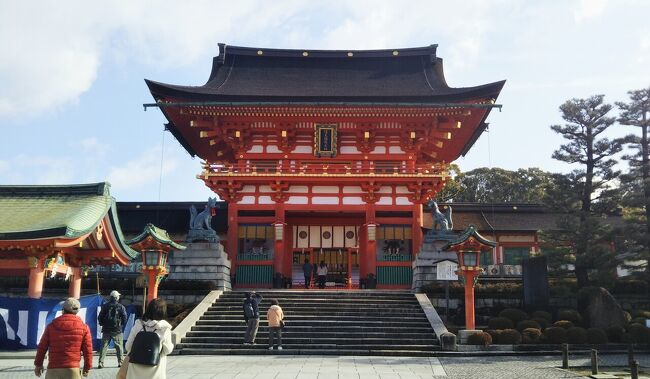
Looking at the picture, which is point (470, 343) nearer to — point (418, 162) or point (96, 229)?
point (96, 229)

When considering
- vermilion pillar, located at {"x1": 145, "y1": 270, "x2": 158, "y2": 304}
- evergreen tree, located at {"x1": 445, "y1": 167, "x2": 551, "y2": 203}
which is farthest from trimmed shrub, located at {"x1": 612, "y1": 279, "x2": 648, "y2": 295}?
evergreen tree, located at {"x1": 445, "y1": 167, "x2": 551, "y2": 203}

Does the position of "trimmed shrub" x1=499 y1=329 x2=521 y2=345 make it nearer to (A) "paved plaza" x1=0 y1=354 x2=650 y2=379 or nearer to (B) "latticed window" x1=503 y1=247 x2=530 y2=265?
(A) "paved plaza" x1=0 y1=354 x2=650 y2=379

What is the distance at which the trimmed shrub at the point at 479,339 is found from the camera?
18312mm

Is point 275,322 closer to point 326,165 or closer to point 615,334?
point 615,334

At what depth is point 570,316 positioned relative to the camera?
69.5 feet

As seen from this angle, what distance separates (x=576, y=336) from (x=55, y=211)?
16267 millimetres

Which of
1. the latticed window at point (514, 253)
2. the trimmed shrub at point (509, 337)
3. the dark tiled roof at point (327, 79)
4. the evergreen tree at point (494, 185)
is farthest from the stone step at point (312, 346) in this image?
the evergreen tree at point (494, 185)

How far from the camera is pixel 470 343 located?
18.4 meters

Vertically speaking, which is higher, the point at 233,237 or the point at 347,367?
the point at 233,237

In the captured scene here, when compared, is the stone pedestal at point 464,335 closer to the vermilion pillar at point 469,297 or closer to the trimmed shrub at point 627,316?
the vermilion pillar at point 469,297

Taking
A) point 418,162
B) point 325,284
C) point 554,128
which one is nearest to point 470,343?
point 554,128

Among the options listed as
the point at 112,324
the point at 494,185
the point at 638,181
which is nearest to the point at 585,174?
the point at 638,181

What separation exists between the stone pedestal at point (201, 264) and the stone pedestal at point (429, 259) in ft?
26.6

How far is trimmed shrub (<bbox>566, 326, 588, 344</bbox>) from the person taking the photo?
18812 mm
